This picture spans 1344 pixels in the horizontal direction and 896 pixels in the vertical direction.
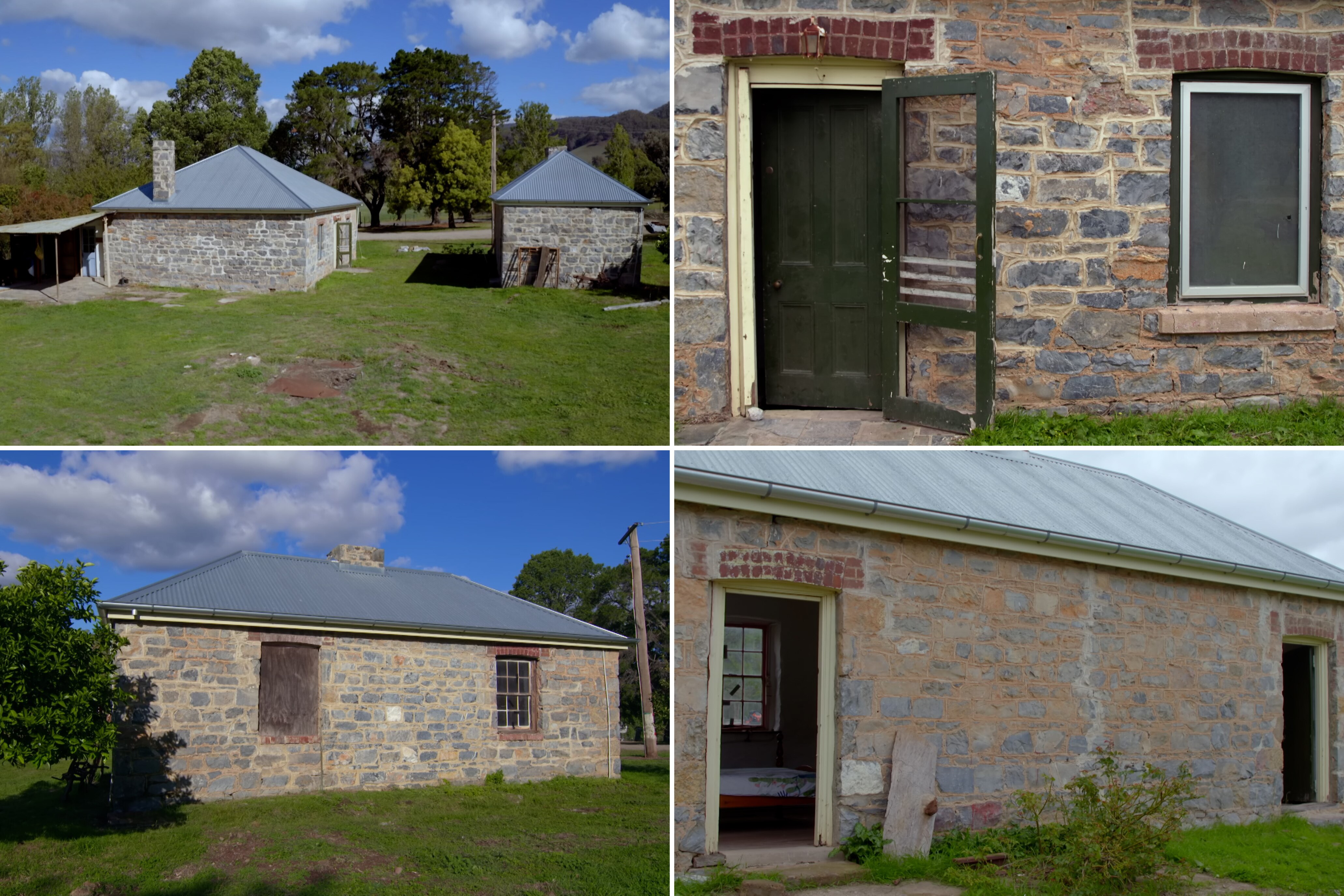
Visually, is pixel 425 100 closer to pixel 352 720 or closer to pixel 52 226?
pixel 52 226

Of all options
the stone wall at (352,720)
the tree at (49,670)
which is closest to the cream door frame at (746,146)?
the tree at (49,670)

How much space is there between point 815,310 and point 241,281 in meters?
14.4

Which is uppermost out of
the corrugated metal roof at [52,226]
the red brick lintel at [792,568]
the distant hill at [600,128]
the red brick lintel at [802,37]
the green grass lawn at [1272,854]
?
the distant hill at [600,128]

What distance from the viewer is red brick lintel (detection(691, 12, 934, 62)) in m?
6.99

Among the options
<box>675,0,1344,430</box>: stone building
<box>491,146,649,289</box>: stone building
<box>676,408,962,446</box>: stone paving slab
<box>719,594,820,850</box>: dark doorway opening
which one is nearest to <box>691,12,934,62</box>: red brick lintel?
<box>675,0,1344,430</box>: stone building

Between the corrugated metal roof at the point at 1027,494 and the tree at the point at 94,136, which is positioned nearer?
the corrugated metal roof at the point at 1027,494

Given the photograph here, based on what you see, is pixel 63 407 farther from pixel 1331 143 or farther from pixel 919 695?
pixel 1331 143

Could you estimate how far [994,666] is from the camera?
7168mm

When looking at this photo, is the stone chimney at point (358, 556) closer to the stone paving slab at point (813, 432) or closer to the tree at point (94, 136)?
the stone paving slab at point (813, 432)

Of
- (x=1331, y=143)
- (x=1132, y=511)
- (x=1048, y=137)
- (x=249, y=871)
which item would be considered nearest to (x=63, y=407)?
(x=249, y=871)

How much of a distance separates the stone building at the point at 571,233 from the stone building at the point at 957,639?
11168 millimetres

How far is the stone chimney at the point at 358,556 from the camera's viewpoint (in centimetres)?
1406

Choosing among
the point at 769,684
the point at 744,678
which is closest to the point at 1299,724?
the point at 769,684

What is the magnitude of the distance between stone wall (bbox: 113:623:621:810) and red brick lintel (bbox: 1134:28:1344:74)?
32.2 feet
